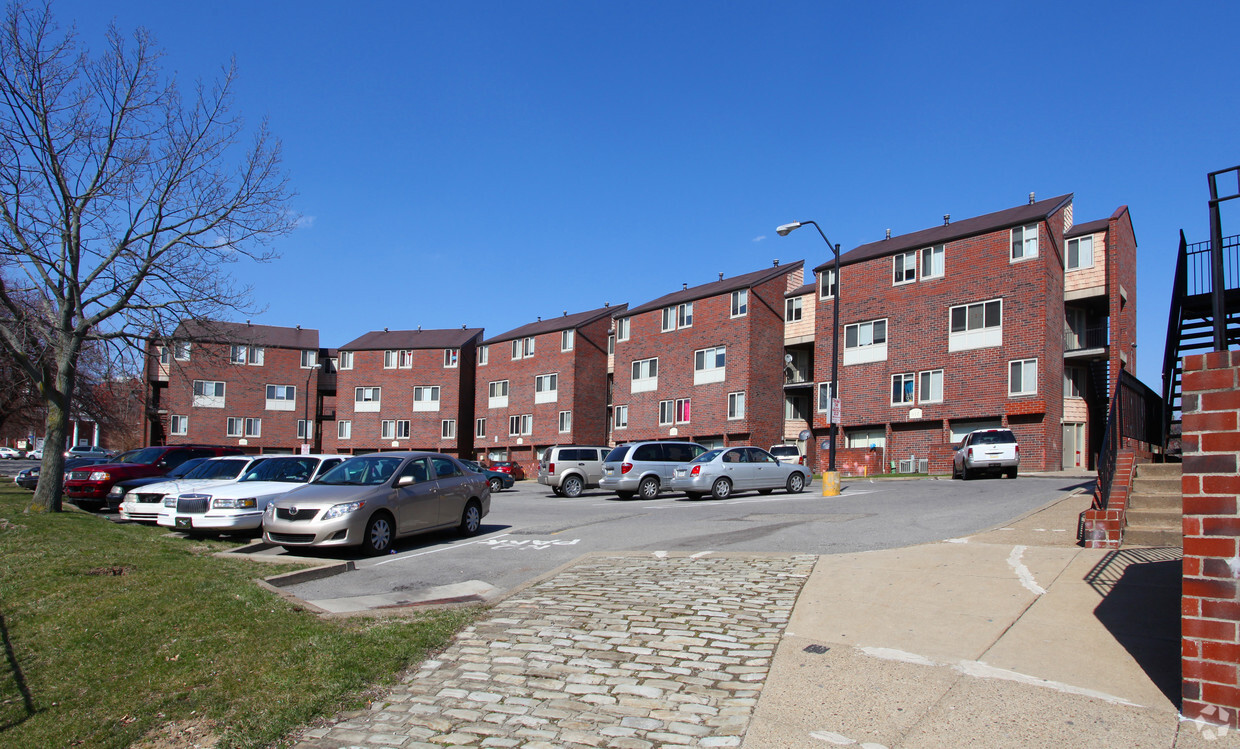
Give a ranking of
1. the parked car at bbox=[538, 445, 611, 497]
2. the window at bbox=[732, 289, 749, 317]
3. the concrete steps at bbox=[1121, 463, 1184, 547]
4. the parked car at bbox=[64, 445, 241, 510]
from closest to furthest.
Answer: the concrete steps at bbox=[1121, 463, 1184, 547], the parked car at bbox=[64, 445, 241, 510], the parked car at bbox=[538, 445, 611, 497], the window at bbox=[732, 289, 749, 317]

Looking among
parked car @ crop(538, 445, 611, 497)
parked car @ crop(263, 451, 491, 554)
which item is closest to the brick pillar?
parked car @ crop(263, 451, 491, 554)

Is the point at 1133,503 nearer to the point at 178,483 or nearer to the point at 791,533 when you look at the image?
the point at 791,533

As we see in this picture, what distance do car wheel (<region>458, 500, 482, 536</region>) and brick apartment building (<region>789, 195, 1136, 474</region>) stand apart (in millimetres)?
24539

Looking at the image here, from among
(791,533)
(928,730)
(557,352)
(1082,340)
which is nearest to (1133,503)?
(791,533)

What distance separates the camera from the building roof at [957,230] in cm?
3484

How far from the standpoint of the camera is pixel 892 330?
38469 millimetres

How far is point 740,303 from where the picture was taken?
45.1 metres

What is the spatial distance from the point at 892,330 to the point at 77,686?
36.8 m

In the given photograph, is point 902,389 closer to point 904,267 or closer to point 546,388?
point 904,267

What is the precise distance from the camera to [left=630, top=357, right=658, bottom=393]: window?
5034cm

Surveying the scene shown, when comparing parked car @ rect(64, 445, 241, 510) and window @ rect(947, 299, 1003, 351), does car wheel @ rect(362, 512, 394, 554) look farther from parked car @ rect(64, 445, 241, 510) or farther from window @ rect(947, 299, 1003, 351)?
window @ rect(947, 299, 1003, 351)

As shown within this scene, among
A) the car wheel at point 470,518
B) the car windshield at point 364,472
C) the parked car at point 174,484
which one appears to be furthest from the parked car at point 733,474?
the parked car at point 174,484

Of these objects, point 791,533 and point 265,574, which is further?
point 791,533

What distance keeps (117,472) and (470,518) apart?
11595 mm
